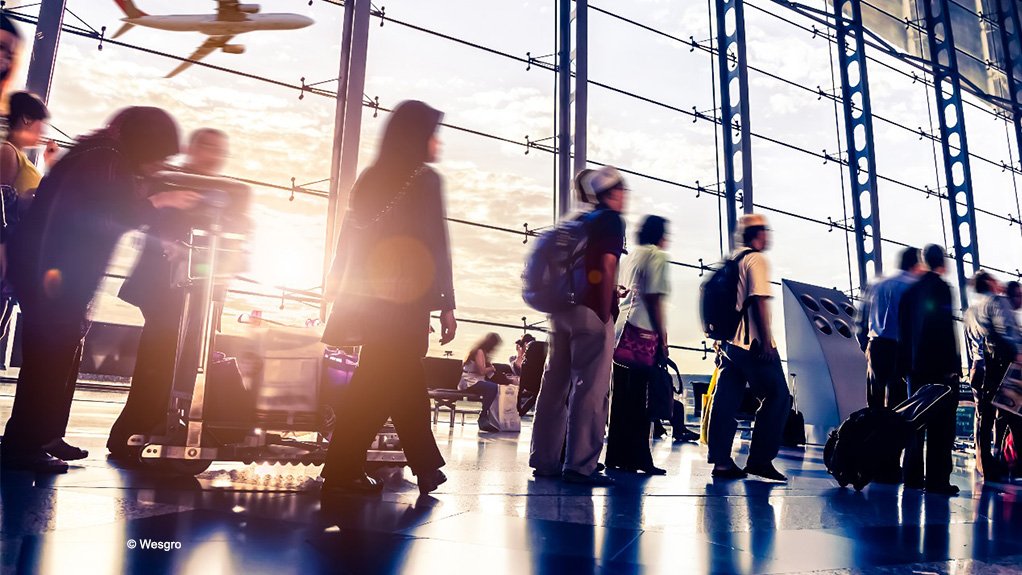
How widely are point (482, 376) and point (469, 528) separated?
5.70m

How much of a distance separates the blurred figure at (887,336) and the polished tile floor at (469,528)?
98 centimetres

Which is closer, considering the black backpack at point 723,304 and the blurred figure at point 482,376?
the black backpack at point 723,304

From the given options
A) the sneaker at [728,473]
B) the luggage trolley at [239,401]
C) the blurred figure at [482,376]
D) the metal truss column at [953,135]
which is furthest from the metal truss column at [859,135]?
the luggage trolley at [239,401]

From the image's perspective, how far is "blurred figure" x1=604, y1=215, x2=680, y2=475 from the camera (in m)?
3.57

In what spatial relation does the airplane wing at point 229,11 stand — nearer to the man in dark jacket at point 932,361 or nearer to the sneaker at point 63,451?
the sneaker at point 63,451

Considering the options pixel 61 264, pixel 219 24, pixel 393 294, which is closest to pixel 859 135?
pixel 219 24

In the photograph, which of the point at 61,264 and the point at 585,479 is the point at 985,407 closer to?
the point at 585,479

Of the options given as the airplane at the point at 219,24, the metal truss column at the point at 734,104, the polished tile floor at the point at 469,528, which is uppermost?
the metal truss column at the point at 734,104

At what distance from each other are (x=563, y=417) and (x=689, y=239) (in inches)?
271

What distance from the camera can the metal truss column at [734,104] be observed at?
396 inches

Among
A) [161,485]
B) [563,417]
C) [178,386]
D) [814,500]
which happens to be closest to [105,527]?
[161,485]

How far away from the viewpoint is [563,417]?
329 cm

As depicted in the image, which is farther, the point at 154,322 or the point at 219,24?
the point at 219,24

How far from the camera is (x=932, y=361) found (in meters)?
3.68
